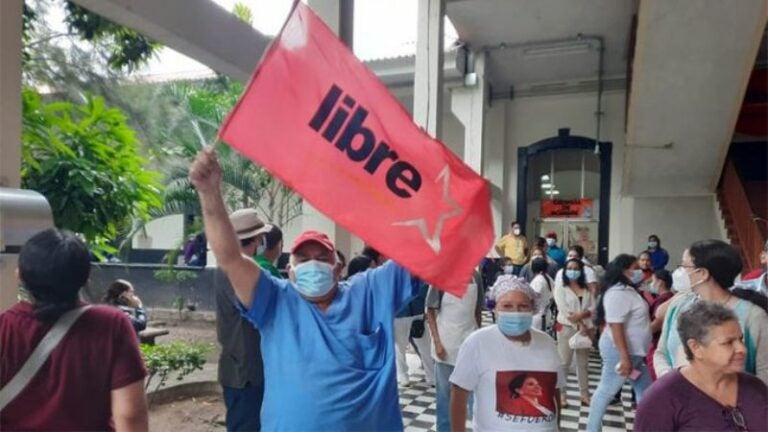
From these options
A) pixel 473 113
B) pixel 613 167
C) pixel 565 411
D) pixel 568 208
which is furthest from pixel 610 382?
pixel 568 208

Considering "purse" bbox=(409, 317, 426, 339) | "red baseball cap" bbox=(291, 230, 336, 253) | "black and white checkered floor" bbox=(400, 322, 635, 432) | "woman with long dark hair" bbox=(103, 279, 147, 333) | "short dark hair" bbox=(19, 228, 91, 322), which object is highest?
"red baseball cap" bbox=(291, 230, 336, 253)

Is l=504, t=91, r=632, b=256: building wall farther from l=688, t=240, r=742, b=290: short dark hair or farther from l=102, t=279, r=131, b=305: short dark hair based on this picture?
l=688, t=240, r=742, b=290: short dark hair

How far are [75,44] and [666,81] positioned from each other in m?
6.68

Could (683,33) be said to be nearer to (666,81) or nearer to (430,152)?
(666,81)

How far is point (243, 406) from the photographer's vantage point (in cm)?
240

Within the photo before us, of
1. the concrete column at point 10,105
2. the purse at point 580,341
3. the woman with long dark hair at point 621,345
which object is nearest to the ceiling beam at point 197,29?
the concrete column at point 10,105

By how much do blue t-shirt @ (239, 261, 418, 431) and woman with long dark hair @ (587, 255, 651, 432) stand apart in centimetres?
223

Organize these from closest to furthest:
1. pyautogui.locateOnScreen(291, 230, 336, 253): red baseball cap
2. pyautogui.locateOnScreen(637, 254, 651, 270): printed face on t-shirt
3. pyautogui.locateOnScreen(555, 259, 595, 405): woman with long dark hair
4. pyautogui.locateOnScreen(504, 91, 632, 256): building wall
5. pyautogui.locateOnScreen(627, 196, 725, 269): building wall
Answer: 1. pyautogui.locateOnScreen(291, 230, 336, 253): red baseball cap
2. pyautogui.locateOnScreen(555, 259, 595, 405): woman with long dark hair
3. pyautogui.locateOnScreen(637, 254, 651, 270): printed face on t-shirt
4. pyautogui.locateOnScreen(627, 196, 725, 269): building wall
5. pyautogui.locateOnScreen(504, 91, 632, 256): building wall

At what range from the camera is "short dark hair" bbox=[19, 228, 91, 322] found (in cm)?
143

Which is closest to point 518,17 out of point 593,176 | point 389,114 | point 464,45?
point 464,45

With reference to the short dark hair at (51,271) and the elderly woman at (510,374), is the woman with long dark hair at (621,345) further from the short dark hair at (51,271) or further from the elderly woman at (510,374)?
the short dark hair at (51,271)

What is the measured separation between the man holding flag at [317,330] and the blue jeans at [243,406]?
68 centimetres

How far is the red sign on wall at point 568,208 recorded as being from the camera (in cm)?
Answer: 1209

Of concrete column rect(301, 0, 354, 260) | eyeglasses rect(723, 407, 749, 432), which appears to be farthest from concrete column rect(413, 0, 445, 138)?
eyeglasses rect(723, 407, 749, 432)
